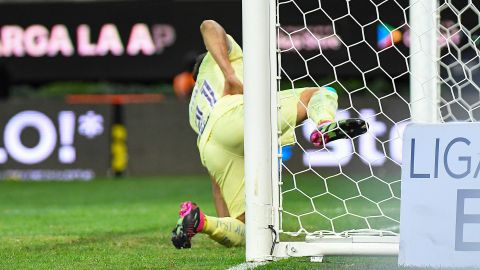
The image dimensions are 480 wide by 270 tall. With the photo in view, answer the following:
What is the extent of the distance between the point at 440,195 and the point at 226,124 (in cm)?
192

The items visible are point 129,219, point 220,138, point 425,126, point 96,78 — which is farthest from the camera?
point 96,78

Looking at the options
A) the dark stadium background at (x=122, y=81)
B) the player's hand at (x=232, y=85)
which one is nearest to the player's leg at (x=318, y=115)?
the player's hand at (x=232, y=85)

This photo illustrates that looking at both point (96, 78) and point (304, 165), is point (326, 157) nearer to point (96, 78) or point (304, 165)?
point (304, 165)

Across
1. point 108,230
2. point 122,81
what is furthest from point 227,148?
point 122,81

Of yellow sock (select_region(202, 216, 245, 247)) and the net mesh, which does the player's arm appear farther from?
the net mesh

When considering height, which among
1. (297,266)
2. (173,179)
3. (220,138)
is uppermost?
(220,138)

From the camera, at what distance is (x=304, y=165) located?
14.1 m

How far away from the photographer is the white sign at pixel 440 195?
14.9 feet

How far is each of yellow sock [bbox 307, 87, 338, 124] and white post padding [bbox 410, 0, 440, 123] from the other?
0.88 meters

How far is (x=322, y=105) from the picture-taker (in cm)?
585

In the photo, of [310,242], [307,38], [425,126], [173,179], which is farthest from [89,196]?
[425,126]

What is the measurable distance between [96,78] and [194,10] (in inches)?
63.8

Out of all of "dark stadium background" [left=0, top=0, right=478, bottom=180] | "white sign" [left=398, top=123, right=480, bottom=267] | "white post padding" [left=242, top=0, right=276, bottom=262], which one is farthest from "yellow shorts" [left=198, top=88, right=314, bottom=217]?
"dark stadium background" [left=0, top=0, right=478, bottom=180]

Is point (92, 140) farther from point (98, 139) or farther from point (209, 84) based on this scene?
point (209, 84)
